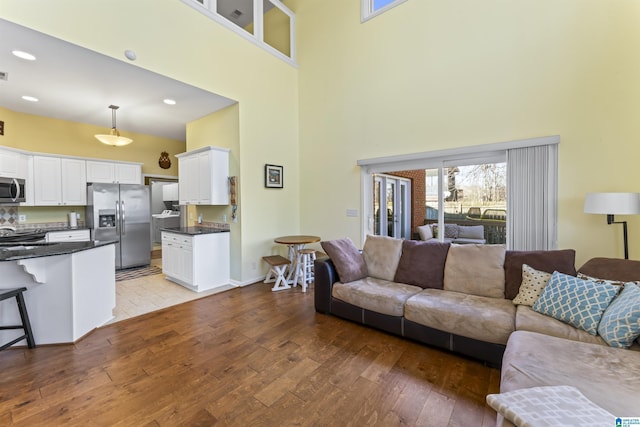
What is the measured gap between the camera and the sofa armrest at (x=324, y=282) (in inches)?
125

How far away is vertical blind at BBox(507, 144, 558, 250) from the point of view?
3006mm

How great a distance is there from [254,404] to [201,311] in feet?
6.26

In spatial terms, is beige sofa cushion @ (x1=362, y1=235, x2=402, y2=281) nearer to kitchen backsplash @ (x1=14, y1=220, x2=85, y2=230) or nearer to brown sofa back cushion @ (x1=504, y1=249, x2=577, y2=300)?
brown sofa back cushion @ (x1=504, y1=249, x2=577, y2=300)

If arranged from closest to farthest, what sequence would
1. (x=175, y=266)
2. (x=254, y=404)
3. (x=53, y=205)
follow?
(x=254, y=404), (x=175, y=266), (x=53, y=205)

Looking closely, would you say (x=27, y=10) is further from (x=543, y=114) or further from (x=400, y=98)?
(x=543, y=114)

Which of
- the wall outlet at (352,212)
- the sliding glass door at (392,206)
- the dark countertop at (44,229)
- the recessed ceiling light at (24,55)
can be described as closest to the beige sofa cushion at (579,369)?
the wall outlet at (352,212)

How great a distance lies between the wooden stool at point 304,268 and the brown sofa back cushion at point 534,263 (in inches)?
102

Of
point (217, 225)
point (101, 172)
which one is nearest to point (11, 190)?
point (101, 172)

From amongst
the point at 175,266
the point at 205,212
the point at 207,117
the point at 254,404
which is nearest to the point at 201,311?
the point at 175,266

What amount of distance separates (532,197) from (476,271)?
1241 millimetres

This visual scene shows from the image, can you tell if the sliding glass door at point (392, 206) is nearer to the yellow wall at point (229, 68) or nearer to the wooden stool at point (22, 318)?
the yellow wall at point (229, 68)

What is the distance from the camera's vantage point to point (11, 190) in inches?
163

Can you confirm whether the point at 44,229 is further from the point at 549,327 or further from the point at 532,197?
the point at 532,197

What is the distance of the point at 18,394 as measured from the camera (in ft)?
6.19
